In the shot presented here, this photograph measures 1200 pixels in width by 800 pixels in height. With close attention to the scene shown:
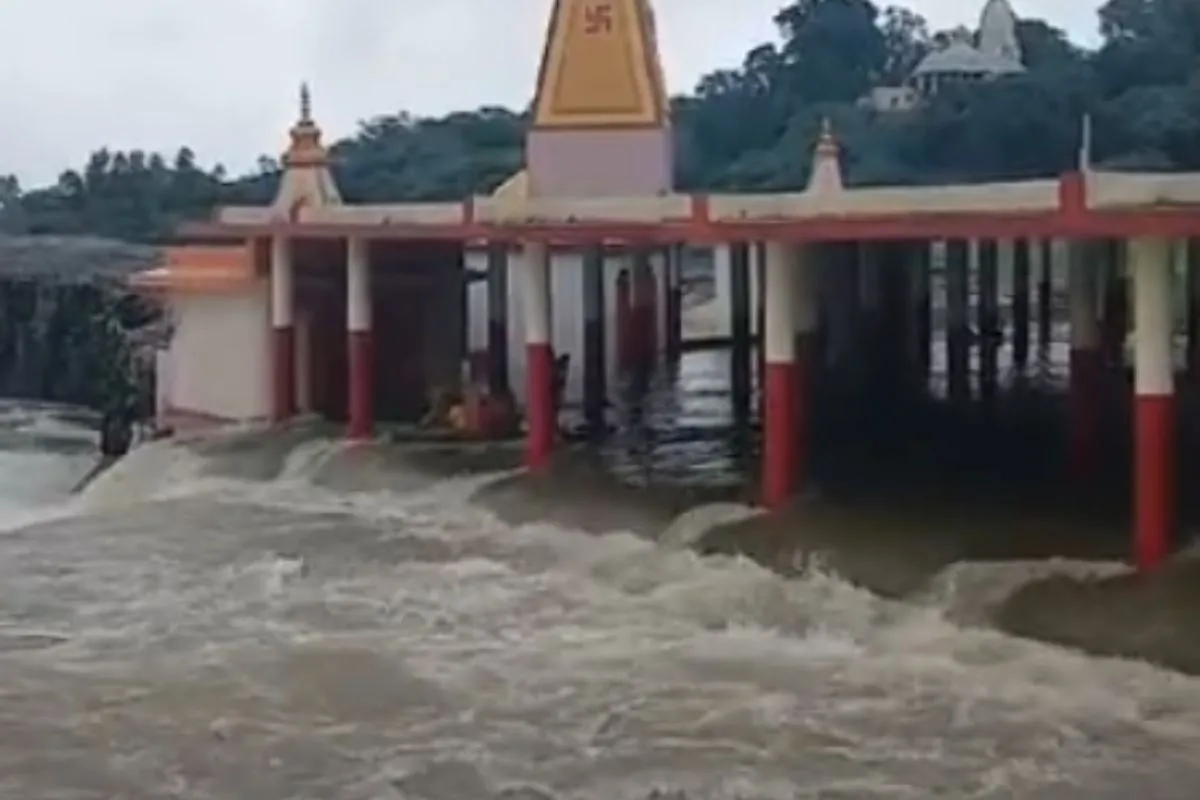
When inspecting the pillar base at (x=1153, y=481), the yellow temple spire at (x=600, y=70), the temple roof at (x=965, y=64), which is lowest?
the pillar base at (x=1153, y=481)

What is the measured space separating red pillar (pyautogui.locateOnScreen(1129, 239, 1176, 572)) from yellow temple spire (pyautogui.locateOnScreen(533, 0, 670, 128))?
10.1 m

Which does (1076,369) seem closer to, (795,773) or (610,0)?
(610,0)

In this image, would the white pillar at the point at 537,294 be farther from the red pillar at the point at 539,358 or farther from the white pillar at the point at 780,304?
the white pillar at the point at 780,304

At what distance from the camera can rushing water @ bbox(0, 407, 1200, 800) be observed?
11242 millimetres

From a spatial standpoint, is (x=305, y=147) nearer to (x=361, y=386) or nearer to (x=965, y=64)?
(x=361, y=386)

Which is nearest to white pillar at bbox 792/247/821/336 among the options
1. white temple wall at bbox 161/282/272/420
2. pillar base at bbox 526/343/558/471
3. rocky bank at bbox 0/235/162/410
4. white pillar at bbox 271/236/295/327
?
pillar base at bbox 526/343/558/471

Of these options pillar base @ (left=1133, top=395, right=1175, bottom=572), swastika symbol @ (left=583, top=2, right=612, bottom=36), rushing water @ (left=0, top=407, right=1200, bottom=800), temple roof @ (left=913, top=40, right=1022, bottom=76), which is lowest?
rushing water @ (left=0, top=407, right=1200, bottom=800)

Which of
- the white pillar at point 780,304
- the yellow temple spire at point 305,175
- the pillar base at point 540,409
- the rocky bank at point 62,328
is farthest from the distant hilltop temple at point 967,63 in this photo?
the white pillar at point 780,304

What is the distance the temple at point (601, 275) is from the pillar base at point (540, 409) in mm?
26

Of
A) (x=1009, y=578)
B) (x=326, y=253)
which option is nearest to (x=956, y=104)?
(x=326, y=253)

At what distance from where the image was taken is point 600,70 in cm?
2406

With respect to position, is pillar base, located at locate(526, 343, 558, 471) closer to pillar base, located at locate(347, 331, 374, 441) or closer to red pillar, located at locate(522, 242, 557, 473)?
red pillar, located at locate(522, 242, 557, 473)

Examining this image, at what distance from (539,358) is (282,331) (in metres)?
4.95

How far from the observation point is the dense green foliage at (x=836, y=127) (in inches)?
2333
